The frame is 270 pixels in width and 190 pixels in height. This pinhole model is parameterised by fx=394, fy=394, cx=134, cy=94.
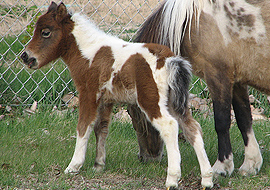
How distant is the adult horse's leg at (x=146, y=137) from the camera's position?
124 inches

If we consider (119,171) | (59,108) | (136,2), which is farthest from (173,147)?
(136,2)

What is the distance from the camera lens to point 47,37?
3.01 m

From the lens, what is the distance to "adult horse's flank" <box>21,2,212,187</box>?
8.66ft

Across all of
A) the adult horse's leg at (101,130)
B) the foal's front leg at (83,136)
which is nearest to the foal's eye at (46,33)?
the foal's front leg at (83,136)

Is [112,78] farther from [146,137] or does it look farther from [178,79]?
[146,137]

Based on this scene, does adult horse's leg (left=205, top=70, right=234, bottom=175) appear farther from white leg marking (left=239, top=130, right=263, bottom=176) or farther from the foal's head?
the foal's head

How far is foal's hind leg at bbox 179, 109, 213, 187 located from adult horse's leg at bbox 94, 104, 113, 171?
2.02ft

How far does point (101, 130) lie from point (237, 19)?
1.38 m

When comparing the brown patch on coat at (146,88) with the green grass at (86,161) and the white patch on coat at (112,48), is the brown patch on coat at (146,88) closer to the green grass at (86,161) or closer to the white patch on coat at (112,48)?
the white patch on coat at (112,48)

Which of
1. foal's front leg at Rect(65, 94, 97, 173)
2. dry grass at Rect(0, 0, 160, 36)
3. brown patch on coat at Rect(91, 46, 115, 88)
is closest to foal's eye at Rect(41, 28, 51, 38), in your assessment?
brown patch on coat at Rect(91, 46, 115, 88)

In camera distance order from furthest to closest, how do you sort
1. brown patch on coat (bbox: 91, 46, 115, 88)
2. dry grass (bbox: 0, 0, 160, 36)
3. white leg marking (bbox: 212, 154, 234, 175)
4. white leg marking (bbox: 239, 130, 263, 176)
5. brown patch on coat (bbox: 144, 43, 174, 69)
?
dry grass (bbox: 0, 0, 160, 36)
white leg marking (bbox: 239, 130, 263, 176)
white leg marking (bbox: 212, 154, 234, 175)
brown patch on coat (bbox: 91, 46, 115, 88)
brown patch on coat (bbox: 144, 43, 174, 69)

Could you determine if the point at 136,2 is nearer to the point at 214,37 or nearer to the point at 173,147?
the point at 214,37

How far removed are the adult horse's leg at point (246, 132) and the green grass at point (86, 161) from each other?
9 cm

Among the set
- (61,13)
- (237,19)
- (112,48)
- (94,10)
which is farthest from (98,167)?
(94,10)
